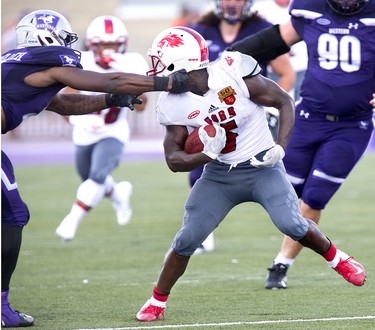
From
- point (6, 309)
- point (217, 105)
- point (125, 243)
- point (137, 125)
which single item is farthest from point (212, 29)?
point (137, 125)

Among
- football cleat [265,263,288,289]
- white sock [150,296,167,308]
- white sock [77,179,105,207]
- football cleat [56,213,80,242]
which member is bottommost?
football cleat [56,213,80,242]

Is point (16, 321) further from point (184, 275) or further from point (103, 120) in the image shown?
point (103, 120)

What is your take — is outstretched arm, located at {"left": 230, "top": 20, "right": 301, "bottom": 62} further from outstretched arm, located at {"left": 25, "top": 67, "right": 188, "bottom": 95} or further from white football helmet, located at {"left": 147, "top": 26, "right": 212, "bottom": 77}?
outstretched arm, located at {"left": 25, "top": 67, "right": 188, "bottom": 95}

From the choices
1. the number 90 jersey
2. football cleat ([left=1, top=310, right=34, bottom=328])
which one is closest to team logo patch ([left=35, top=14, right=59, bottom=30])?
football cleat ([left=1, top=310, right=34, bottom=328])

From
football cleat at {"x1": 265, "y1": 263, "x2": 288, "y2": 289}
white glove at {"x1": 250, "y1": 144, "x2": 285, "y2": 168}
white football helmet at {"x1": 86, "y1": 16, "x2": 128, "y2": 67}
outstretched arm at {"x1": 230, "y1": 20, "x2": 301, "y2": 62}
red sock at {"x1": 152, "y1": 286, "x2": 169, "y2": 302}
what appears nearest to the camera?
white glove at {"x1": 250, "y1": 144, "x2": 285, "y2": 168}

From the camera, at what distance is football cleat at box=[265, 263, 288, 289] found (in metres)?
6.99

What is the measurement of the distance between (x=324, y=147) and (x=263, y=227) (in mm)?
3422

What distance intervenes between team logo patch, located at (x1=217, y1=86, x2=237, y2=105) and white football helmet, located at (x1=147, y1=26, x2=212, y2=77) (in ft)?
0.63

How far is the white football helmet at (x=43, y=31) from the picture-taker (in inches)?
227

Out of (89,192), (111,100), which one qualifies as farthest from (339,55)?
(89,192)

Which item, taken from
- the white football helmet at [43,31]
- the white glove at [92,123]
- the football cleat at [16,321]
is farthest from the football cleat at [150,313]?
the white glove at [92,123]

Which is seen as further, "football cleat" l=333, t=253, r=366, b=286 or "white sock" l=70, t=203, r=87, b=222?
"white sock" l=70, t=203, r=87, b=222

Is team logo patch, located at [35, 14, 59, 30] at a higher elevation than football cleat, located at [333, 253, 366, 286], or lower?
higher

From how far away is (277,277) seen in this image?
23.1 feet
